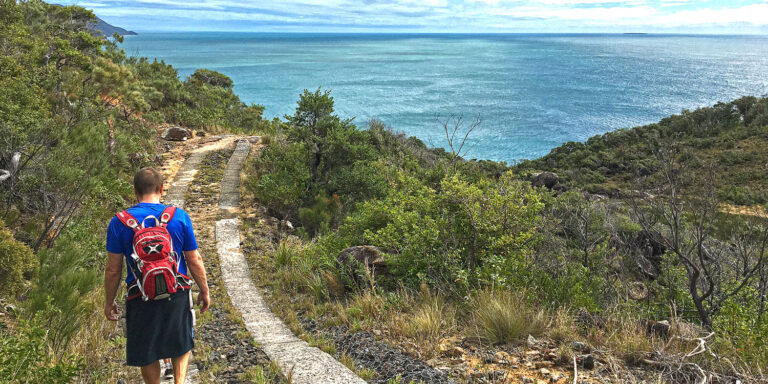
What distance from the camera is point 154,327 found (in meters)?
3.06

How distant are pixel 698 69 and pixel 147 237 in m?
143

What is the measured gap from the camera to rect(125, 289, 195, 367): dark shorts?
119 inches

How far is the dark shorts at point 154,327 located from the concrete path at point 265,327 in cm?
129

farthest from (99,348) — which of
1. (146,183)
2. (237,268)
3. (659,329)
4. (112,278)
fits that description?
(659,329)

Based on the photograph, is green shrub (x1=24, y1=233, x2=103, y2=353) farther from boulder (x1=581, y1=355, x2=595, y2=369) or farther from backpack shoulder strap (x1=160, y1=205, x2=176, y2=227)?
boulder (x1=581, y1=355, x2=595, y2=369)

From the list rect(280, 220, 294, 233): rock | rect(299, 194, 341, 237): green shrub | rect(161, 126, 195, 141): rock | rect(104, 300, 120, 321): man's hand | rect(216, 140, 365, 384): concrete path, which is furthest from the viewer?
rect(161, 126, 195, 141): rock

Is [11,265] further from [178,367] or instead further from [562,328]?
[562,328]

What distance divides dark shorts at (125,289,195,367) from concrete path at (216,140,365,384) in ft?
4.22

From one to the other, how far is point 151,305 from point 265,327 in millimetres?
2965

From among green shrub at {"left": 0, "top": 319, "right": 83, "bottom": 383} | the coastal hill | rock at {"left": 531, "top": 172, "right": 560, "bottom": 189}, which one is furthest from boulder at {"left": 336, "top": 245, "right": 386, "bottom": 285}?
rock at {"left": 531, "top": 172, "right": 560, "bottom": 189}

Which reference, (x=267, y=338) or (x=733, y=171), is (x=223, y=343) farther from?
(x=733, y=171)

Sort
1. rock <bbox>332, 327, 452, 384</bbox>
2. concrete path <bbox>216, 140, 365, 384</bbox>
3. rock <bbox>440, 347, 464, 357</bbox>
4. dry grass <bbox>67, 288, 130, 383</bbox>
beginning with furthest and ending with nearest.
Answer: rock <bbox>440, 347, 464, 357</bbox> → concrete path <bbox>216, 140, 365, 384</bbox> → rock <bbox>332, 327, 452, 384</bbox> → dry grass <bbox>67, 288, 130, 383</bbox>

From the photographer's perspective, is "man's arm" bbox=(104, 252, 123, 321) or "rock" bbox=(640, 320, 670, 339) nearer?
"man's arm" bbox=(104, 252, 123, 321)

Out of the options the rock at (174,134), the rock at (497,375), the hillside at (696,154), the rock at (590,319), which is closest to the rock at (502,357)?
the rock at (497,375)
